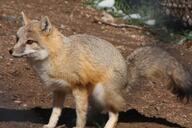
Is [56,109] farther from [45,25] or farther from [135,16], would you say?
[135,16]

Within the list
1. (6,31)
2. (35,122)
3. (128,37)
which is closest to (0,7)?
(6,31)

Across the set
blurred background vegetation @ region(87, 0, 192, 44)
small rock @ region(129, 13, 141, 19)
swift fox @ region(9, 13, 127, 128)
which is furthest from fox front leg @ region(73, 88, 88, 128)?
small rock @ region(129, 13, 141, 19)

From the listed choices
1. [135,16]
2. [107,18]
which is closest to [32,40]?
[107,18]

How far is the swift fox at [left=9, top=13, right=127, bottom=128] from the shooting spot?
5.56 meters

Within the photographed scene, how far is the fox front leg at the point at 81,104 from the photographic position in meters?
5.69

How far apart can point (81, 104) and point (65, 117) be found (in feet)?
2.46

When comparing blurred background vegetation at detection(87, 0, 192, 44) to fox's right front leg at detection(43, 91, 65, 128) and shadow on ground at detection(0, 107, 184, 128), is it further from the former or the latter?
fox's right front leg at detection(43, 91, 65, 128)

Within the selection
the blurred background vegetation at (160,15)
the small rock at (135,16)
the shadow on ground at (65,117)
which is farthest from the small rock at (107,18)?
the shadow on ground at (65,117)

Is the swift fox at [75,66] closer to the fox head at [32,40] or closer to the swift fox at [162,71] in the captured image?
the fox head at [32,40]

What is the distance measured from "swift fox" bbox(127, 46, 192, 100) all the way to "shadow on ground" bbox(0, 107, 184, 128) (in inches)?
15.9

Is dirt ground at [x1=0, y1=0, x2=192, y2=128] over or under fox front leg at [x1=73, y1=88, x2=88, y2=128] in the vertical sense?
under

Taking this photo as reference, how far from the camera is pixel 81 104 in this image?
575cm

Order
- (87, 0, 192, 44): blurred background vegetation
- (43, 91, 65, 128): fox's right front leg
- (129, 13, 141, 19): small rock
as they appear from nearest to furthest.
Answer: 1. (43, 91, 65, 128): fox's right front leg
2. (87, 0, 192, 44): blurred background vegetation
3. (129, 13, 141, 19): small rock

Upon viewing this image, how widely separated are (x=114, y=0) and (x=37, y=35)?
6.08m
